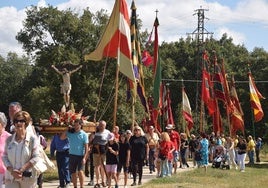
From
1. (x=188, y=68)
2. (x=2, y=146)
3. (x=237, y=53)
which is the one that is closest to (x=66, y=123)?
(x=2, y=146)

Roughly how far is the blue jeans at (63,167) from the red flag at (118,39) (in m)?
3.83

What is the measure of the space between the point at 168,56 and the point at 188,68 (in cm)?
335

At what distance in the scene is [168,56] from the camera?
68.7 metres

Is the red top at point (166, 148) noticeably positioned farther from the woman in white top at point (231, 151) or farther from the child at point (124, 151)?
the woman in white top at point (231, 151)

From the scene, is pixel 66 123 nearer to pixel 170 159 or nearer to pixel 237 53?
pixel 170 159

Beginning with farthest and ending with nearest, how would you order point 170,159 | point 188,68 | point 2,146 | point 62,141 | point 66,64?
1. point 188,68
2. point 66,64
3. point 170,159
4. point 62,141
5. point 2,146

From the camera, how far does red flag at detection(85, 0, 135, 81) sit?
1669 centimetres

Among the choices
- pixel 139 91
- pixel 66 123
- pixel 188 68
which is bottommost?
pixel 66 123

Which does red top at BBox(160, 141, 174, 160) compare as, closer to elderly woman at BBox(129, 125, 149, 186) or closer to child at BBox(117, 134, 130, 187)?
elderly woman at BBox(129, 125, 149, 186)

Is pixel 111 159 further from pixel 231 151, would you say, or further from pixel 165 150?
pixel 231 151

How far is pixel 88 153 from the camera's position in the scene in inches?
541

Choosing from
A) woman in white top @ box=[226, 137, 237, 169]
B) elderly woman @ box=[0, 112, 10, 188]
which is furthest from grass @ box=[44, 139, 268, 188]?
elderly woman @ box=[0, 112, 10, 188]

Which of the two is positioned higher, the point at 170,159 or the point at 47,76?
the point at 47,76

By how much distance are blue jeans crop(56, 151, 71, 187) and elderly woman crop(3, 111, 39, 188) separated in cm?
638
